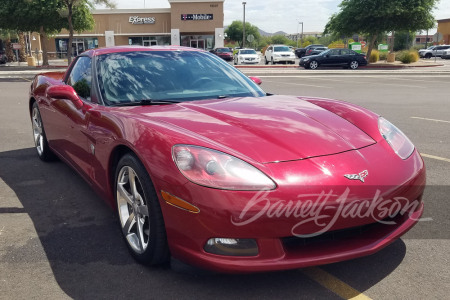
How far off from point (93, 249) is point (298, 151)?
61.7 inches

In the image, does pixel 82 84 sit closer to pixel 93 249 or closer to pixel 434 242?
pixel 93 249

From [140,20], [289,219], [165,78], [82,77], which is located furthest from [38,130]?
[140,20]

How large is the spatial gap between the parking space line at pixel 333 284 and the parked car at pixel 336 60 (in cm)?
2681

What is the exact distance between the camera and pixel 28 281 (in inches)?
99.8

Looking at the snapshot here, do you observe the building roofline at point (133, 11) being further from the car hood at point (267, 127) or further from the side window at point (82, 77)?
the car hood at point (267, 127)

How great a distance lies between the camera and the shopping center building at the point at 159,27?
172ft

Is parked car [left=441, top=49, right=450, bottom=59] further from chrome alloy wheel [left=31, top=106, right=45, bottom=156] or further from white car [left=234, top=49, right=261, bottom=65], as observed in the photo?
chrome alloy wheel [left=31, top=106, right=45, bottom=156]

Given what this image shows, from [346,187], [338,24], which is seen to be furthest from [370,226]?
[338,24]

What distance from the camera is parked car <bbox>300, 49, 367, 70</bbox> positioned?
28.2 metres

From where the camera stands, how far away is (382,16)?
31.9 metres

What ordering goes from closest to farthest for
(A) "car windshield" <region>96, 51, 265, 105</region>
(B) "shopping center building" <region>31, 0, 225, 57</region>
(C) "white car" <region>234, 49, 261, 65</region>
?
(A) "car windshield" <region>96, 51, 265, 105</region> → (C) "white car" <region>234, 49, 261, 65</region> → (B) "shopping center building" <region>31, 0, 225, 57</region>

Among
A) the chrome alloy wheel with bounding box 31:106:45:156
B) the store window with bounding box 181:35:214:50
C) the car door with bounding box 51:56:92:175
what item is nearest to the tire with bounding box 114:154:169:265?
the car door with bounding box 51:56:92:175

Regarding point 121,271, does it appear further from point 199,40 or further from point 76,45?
point 76,45

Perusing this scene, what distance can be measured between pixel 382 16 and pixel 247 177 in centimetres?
3348
